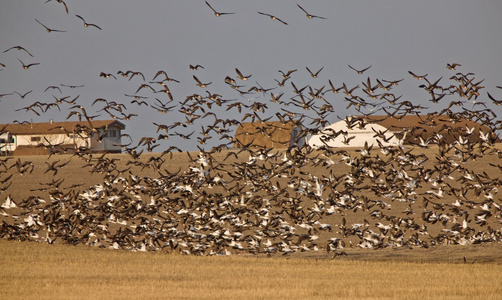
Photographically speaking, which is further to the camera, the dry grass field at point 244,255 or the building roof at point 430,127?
the building roof at point 430,127

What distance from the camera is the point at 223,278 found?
84.3 feet

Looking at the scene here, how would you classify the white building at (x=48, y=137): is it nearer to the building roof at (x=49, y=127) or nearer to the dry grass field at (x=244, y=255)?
the building roof at (x=49, y=127)

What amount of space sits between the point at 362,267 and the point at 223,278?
6.52 metres

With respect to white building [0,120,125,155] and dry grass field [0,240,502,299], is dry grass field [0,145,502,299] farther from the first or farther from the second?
white building [0,120,125,155]

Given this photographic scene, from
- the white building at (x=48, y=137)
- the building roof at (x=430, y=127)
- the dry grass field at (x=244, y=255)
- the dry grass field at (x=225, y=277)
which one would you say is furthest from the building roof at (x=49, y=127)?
the dry grass field at (x=225, y=277)

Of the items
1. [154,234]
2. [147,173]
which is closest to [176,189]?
[154,234]

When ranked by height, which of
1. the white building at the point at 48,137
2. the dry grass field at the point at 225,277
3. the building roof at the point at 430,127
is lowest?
the dry grass field at the point at 225,277

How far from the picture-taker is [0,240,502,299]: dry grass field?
22203 mm

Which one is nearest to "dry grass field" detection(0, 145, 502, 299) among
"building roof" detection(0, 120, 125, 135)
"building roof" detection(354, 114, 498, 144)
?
"building roof" detection(354, 114, 498, 144)

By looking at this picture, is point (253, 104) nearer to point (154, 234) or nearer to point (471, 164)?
point (154, 234)

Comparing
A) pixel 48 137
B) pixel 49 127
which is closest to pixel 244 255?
pixel 48 137

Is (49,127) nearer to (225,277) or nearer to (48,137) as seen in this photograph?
(48,137)

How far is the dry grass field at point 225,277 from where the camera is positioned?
2220 cm

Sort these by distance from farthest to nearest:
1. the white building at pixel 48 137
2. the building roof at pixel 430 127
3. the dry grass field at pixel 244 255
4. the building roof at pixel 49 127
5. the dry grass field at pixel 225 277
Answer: the building roof at pixel 49 127
the white building at pixel 48 137
the building roof at pixel 430 127
the dry grass field at pixel 244 255
the dry grass field at pixel 225 277
